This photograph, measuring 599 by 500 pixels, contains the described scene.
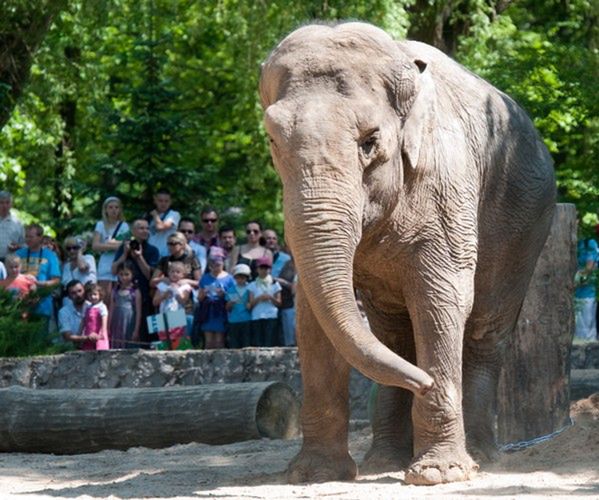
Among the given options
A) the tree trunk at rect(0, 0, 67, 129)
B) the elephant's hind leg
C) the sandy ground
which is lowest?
the sandy ground

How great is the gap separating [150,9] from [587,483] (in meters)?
16.7

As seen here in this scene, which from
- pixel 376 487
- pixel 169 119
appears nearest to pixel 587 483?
pixel 376 487

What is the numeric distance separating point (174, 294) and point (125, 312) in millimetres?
636

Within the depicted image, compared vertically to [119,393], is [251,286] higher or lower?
higher

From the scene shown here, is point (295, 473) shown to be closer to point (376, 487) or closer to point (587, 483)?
point (376, 487)

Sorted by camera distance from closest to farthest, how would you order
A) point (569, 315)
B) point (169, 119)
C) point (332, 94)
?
1. point (332, 94)
2. point (569, 315)
3. point (169, 119)

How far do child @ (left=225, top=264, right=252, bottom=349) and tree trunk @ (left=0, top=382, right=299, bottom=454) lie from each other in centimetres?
379

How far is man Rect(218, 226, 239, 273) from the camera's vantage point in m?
17.6

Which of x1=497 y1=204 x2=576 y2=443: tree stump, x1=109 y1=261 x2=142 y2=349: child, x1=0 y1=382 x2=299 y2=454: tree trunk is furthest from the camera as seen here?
x1=109 y1=261 x2=142 y2=349: child

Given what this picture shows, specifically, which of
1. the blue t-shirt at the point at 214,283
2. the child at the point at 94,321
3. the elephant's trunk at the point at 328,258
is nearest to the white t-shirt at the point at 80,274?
the child at the point at 94,321

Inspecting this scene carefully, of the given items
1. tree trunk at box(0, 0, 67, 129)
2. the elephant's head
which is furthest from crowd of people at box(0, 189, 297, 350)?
the elephant's head

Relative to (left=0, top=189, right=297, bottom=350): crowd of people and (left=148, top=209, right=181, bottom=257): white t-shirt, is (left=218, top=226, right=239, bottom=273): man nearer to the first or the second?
(left=0, top=189, right=297, bottom=350): crowd of people

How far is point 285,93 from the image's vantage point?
358 inches

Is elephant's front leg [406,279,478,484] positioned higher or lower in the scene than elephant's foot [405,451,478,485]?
higher
